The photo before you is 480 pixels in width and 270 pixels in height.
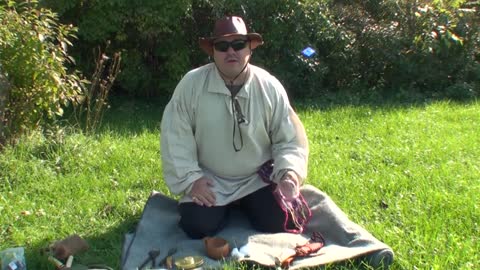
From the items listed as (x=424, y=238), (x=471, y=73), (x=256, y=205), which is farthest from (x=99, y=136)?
(x=471, y=73)

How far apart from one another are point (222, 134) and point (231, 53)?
1.68 ft

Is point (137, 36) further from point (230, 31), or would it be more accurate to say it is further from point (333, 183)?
point (230, 31)

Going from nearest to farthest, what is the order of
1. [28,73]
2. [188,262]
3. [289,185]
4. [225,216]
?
[188,262], [289,185], [225,216], [28,73]

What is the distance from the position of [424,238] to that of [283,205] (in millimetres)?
892

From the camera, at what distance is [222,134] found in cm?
391

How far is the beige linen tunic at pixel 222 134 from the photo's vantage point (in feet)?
12.7

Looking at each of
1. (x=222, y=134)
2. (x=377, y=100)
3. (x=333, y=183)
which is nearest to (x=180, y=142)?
(x=222, y=134)

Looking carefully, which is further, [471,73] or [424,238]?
[471,73]

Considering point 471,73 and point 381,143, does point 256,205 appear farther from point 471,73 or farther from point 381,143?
point 471,73

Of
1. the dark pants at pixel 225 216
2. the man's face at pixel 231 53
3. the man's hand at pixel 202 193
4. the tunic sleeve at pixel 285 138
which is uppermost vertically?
the man's face at pixel 231 53

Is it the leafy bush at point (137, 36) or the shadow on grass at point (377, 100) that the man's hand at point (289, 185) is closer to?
the shadow on grass at point (377, 100)

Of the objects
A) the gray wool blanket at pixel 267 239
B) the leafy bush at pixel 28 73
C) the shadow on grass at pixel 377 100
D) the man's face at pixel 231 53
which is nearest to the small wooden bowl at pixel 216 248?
the gray wool blanket at pixel 267 239

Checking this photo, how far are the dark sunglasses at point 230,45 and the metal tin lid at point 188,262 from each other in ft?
4.16

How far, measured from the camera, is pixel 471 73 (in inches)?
333
